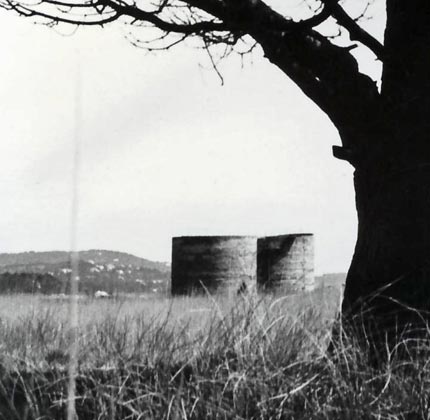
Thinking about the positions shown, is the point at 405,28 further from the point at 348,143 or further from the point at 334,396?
the point at 334,396

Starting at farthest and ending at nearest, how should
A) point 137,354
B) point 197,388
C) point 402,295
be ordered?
point 402,295
point 137,354
point 197,388

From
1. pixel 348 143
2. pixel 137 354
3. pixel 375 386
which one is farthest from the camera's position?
pixel 348 143

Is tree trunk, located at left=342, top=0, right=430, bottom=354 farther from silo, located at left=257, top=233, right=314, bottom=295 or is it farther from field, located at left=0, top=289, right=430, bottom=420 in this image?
silo, located at left=257, top=233, right=314, bottom=295

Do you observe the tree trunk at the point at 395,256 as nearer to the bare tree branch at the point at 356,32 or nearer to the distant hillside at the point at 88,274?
the bare tree branch at the point at 356,32

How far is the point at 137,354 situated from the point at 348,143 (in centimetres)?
184

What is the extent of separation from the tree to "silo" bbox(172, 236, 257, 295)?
7419 millimetres

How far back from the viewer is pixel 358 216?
17.0 ft

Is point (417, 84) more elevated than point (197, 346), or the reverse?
point (417, 84)

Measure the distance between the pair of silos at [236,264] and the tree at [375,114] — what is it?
7181 mm

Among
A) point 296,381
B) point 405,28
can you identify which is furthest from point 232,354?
point 405,28

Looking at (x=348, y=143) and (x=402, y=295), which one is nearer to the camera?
(x=402, y=295)

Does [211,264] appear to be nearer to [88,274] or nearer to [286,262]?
[286,262]

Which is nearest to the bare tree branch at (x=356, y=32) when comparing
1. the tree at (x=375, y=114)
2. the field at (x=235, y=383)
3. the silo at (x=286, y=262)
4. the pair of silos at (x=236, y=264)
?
the tree at (x=375, y=114)

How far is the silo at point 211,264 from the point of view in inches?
491
